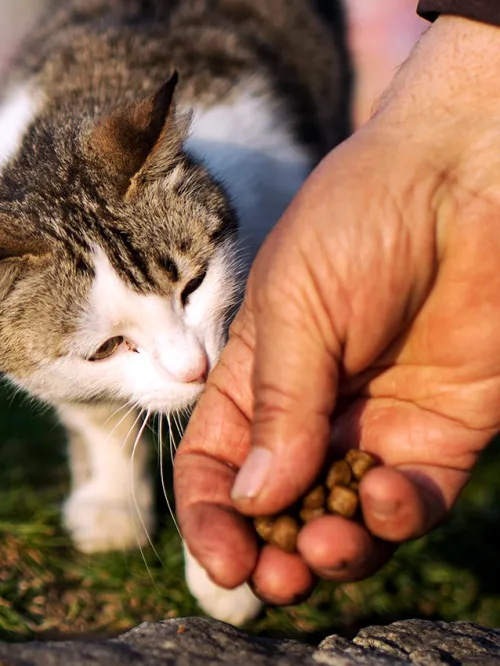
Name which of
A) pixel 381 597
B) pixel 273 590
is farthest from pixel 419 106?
pixel 381 597

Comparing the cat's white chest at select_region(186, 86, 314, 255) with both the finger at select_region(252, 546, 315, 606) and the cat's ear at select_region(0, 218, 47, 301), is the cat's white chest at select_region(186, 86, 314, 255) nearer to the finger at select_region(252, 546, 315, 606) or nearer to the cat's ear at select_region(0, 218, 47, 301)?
the cat's ear at select_region(0, 218, 47, 301)

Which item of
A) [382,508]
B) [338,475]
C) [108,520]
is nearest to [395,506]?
[382,508]

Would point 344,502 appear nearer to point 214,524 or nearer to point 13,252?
point 214,524

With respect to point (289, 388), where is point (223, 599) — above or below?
below

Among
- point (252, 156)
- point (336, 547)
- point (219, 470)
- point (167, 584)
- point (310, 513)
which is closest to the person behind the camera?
point (336, 547)

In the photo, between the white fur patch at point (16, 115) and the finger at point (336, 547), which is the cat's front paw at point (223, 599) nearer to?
the finger at point (336, 547)

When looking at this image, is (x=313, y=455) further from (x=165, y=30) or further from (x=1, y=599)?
(x=165, y=30)
